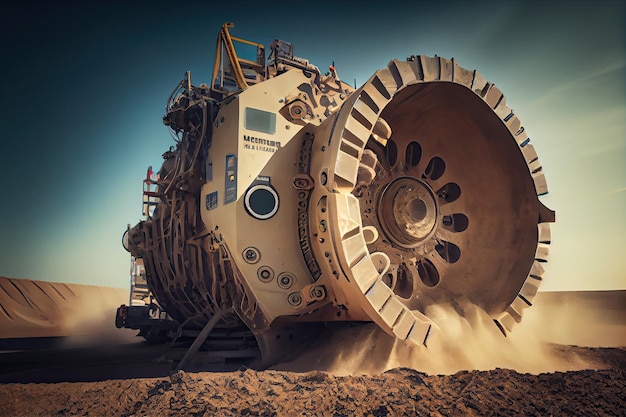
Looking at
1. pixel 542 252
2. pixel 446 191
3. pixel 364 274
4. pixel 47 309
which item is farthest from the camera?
pixel 47 309

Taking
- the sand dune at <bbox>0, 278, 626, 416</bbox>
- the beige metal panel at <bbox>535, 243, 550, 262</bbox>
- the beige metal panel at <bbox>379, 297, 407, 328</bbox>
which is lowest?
the sand dune at <bbox>0, 278, 626, 416</bbox>

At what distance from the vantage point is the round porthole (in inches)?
Answer: 181

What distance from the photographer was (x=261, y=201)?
4.64m

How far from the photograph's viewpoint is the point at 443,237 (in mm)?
5875

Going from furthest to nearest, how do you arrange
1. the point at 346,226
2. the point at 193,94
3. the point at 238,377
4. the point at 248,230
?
the point at 193,94 → the point at 248,230 → the point at 346,226 → the point at 238,377

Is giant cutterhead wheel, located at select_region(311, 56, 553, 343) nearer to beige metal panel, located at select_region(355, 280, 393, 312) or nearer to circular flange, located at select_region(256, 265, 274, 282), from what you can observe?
beige metal panel, located at select_region(355, 280, 393, 312)

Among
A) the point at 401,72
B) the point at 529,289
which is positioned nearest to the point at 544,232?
the point at 529,289

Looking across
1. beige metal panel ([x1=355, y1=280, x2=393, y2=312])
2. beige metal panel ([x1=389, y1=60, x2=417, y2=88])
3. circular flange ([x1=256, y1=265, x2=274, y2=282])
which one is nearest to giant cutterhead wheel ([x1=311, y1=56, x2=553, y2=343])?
beige metal panel ([x1=389, y1=60, x2=417, y2=88])

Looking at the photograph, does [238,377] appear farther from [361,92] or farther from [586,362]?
[586,362]

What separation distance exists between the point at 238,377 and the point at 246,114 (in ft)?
8.33

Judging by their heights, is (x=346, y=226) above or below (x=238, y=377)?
above

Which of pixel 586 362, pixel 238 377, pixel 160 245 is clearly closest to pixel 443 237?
pixel 586 362

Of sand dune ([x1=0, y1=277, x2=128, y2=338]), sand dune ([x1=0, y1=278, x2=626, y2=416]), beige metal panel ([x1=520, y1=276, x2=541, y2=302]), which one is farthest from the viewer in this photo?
Answer: sand dune ([x1=0, y1=277, x2=128, y2=338])

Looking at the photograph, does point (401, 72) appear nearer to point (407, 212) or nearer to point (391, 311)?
point (407, 212)
